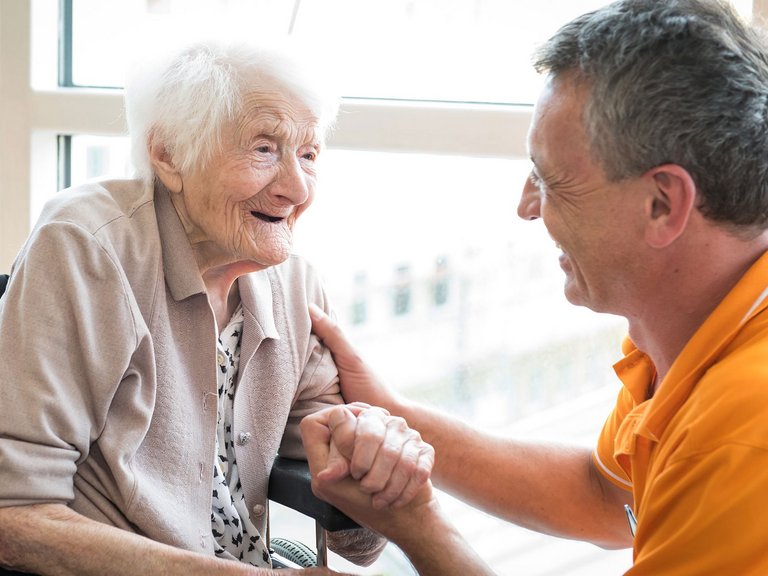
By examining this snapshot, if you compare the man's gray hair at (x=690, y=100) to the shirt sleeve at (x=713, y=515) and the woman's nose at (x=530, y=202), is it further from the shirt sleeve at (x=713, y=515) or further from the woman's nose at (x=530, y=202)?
the shirt sleeve at (x=713, y=515)

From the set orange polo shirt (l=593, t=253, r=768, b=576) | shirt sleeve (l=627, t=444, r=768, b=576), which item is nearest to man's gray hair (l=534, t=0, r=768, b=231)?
orange polo shirt (l=593, t=253, r=768, b=576)

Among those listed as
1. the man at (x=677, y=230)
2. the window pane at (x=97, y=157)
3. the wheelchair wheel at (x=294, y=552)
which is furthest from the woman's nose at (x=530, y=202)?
the window pane at (x=97, y=157)

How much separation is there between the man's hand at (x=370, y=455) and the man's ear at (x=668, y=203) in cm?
57

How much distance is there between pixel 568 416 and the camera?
262 cm

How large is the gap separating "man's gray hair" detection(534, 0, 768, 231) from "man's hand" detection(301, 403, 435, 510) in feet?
1.96

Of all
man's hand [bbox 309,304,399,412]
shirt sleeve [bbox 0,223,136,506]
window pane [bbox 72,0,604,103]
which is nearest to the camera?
shirt sleeve [bbox 0,223,136,506]

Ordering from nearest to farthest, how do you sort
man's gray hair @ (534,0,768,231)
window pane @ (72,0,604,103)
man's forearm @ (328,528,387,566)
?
man's gray hair @ (534,0,768,231), man's forearm @ (328,528,387,566), window pane @ (72,0,604,103)

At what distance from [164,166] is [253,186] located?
0.17 m

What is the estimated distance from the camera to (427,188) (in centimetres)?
265

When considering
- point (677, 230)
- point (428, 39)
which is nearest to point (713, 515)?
point (677, 230)

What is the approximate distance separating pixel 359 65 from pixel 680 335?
1485 millimetres

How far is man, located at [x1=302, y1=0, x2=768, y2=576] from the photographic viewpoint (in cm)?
120

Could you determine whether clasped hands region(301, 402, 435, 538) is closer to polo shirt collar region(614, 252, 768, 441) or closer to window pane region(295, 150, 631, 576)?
polo shirt collar region(614, 252, 768, 441)

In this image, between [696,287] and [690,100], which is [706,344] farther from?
[690,100]
